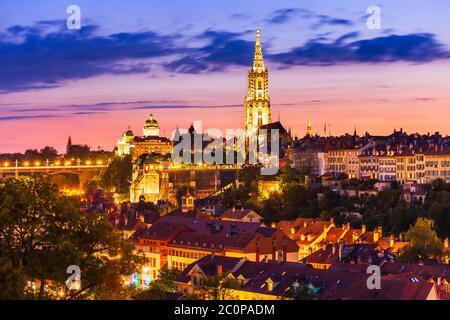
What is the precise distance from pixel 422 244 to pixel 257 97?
53.7 meters

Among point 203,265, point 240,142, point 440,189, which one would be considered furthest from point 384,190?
point 240,142

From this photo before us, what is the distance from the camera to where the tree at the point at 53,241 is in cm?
1459

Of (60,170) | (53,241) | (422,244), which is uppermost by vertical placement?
(60,170)

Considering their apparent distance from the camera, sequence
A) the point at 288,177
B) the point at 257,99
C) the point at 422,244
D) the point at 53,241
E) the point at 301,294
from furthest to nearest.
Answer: the point at 257,99 → the point at 288,177 → the point at 422,244 → the point at 301,294 → the point at 53,241

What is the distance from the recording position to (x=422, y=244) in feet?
134

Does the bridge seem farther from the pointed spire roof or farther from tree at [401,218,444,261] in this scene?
tree at [401,218,444,261]

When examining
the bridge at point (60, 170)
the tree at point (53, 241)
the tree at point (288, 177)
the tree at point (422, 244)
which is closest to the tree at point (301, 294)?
the tree at point (53, 241)

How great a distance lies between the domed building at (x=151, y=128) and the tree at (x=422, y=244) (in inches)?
2744

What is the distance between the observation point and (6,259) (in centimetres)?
1428

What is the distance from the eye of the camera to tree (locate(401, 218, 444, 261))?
38.8m

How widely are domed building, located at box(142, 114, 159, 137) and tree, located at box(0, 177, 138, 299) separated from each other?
94.5 meters

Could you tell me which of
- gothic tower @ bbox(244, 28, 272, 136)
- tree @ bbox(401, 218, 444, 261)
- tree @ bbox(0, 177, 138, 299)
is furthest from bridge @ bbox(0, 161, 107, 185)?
tree @ bbox(0, 177, 138, 299)

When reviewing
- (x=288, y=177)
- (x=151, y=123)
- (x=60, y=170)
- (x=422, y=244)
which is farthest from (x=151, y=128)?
(x=422, y=244)

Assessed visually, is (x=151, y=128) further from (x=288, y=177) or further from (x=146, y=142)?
(x=288, y=177)
